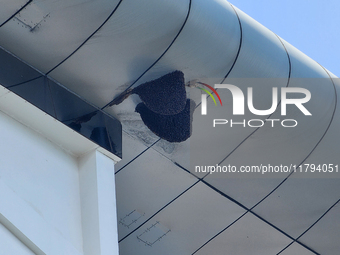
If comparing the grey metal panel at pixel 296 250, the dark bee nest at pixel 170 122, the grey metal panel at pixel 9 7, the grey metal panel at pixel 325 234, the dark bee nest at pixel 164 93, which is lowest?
the grey metal panel at pixel 296 250

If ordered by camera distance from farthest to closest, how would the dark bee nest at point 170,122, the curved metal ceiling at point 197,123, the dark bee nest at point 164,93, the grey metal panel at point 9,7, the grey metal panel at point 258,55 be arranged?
the grey metal panel at point 258,55, the dark bee nest at point 170,122, the dark bee nest at point 164,93, the curved metal ceiling at point 197,123, the grey metal panel at point 9,7

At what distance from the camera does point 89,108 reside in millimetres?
6820

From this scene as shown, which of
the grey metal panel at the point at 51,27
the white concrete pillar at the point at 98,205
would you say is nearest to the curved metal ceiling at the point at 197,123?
the grey metal panel at the point at 51,27

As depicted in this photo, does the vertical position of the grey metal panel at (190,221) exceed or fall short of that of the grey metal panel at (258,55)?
it falls short

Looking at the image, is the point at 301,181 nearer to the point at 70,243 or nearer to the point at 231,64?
the point at 231,64

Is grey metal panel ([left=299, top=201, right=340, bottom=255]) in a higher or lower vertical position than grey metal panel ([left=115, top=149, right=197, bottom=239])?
lower

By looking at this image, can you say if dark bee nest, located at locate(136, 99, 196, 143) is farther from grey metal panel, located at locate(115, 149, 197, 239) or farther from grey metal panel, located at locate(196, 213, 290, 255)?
grey metal panel, located at locate(196, 213, 290, 255)

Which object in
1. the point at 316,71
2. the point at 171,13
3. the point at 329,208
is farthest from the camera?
the point at 329,208

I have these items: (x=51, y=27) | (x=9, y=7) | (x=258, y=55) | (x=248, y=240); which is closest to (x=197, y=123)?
(x=258, y=55)

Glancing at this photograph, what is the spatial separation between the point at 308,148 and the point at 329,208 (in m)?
1.56

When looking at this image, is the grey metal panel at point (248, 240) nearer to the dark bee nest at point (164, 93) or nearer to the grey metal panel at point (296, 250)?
the grey metal panel at point (296, 250)

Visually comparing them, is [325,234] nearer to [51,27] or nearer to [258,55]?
[258,55]

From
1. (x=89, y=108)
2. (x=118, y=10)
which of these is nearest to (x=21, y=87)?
(x=89, y=108)

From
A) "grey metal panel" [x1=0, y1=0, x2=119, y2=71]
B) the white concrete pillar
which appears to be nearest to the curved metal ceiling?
"grey metal panel" [x1=0, y1=0, x2=119, y2=71]
